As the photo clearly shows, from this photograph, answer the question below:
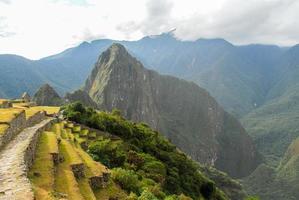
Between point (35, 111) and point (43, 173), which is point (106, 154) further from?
point (43, 173)

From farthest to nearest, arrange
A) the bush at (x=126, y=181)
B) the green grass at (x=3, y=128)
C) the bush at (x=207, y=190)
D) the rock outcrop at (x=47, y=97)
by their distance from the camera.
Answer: the rock outcrop at (x=47, y=97) < the bush at (x=207, y=190) < the bush at (x=126, y=181) < the green grass at (x=3, y=128)

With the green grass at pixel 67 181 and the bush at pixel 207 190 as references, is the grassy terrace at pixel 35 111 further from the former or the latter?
the bush at pixel 207 190

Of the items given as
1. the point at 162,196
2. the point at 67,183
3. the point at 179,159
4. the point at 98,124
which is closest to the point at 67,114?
the point at 98,124

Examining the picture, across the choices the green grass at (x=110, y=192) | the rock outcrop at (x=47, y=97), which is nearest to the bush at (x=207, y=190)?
the green grass at (x=110, y=192)

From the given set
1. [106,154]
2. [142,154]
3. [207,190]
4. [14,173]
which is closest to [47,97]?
[207,190]

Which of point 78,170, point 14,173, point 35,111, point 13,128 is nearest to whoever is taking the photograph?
point 14,173

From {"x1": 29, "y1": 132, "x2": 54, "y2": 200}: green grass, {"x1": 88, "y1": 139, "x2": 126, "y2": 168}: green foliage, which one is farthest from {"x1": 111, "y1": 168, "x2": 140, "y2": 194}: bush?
{"x1": 88, "y1": 139, "x2": 126, "y2": 168}: green foliage

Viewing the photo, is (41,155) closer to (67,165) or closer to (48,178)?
(67,165)
